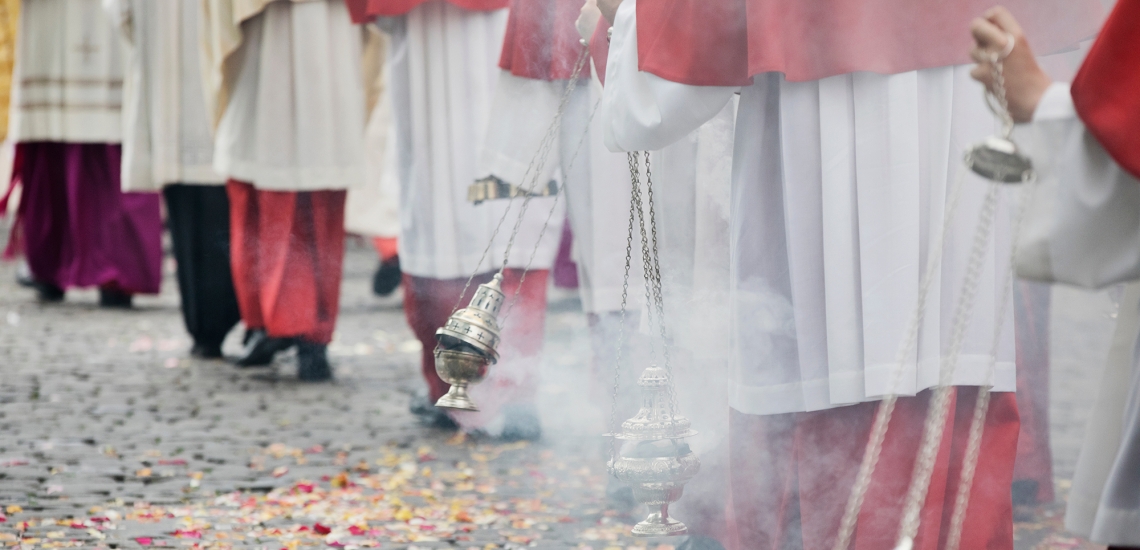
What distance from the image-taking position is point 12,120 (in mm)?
7840

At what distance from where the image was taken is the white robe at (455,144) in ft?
15.1

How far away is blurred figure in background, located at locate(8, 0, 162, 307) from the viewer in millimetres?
7500

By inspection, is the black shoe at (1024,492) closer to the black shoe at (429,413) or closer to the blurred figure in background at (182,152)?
the black shoe at (429,413)

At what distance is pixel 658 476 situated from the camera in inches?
107

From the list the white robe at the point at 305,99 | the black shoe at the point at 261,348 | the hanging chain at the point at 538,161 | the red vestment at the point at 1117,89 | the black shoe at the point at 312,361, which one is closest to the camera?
the red vestment at the point at 1117,89

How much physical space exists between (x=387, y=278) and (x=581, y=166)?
13.6ft

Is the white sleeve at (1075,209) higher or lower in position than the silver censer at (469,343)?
higher

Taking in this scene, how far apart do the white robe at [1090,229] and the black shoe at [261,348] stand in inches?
183

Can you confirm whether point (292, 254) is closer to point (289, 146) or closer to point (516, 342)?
point (289, 146)

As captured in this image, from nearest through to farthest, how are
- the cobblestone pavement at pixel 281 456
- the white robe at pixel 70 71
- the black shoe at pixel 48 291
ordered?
the cobblestone pavement at pixel 281 456 → the white robe at pixel 70 71 → the black shoe at pixel 48 291

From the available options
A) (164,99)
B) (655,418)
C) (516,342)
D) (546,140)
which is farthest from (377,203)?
(655,418)

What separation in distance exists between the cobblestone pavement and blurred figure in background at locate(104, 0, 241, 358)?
325 millimetres

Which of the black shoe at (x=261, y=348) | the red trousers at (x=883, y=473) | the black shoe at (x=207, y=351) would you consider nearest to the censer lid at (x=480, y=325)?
the red trousers at (x=883, y=473)

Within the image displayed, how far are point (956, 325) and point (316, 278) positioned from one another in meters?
4.24
